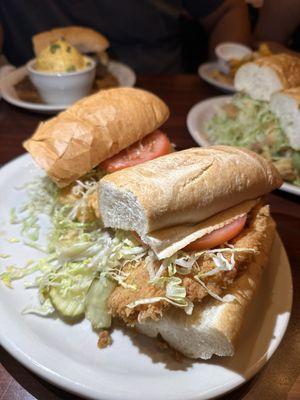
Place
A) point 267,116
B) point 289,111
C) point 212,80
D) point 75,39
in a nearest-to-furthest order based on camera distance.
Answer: point 289,111, point 267,116, point 75,39, point 212,80

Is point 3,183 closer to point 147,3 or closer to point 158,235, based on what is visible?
point 158,235

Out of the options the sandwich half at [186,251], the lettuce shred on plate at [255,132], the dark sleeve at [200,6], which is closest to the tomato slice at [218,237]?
the sandwich half at [186,251]

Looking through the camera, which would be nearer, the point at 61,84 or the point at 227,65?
the point at 61,84

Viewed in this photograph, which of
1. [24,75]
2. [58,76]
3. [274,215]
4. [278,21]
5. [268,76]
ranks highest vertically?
[268,76]

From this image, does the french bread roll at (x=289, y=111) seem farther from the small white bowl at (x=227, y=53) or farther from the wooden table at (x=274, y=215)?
the small white bowl at (x=227, y=53)

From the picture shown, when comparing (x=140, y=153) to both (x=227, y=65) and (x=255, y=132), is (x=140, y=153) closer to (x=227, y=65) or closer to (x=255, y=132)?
(x=255, y=132)

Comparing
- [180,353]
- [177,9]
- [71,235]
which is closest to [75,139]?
[71,235]

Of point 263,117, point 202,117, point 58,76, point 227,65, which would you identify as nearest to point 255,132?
point 263,117
